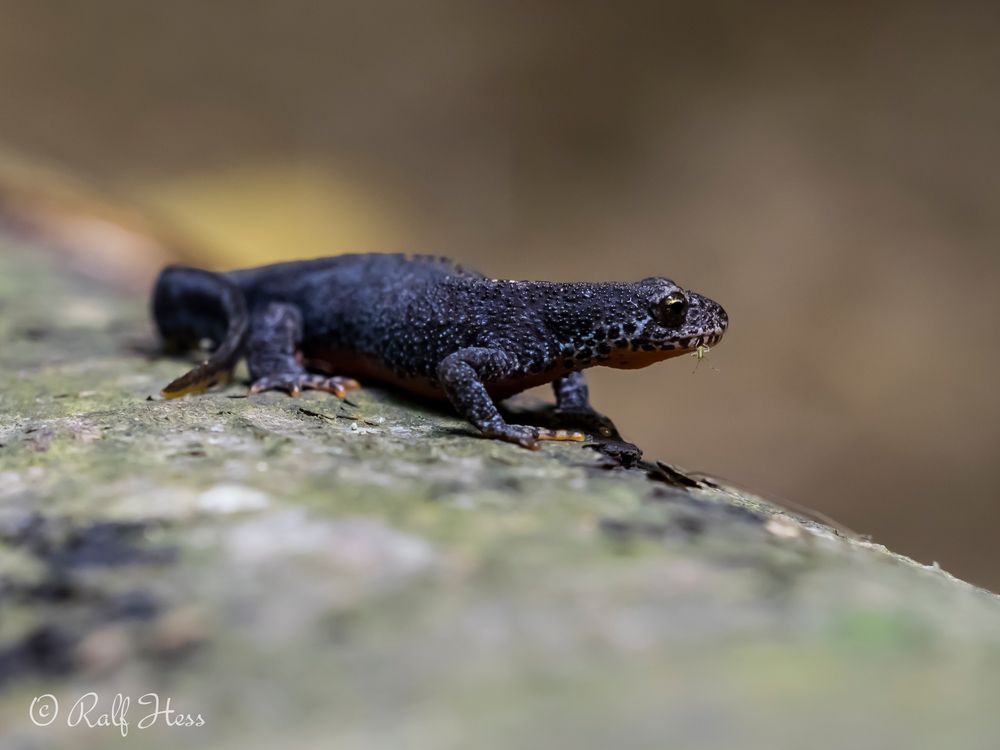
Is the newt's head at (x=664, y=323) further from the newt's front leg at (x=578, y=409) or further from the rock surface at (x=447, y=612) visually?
the rock surface at (x=447, y=612)

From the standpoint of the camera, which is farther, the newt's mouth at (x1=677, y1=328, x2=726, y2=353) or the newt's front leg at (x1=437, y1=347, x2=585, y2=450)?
the newt's mouth at (x1=677, y1=328, x2=726, y2=353)

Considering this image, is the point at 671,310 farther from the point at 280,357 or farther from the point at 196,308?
the point at 196,308

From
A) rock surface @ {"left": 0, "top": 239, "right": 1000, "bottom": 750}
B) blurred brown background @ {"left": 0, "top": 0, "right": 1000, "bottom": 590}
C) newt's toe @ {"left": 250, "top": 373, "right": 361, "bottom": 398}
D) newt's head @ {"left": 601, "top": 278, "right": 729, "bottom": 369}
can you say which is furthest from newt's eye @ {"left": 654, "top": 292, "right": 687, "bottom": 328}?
blurred brown background @ {"left": 0, "top": 0, "right": 1000, "bottom": 590}

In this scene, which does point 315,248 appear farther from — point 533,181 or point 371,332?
point 371,332

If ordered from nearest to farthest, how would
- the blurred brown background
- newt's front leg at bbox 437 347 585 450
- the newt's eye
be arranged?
newt's front leg at bbox 437 347 585 450, the newt's eye, the blurred brown background

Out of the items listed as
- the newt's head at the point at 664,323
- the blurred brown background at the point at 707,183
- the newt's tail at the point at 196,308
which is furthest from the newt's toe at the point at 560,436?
the blurred brown background at the point at 707,183

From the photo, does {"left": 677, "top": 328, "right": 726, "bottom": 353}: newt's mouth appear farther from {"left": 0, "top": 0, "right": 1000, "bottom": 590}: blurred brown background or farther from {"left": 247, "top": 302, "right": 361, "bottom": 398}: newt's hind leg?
{"left": 0, "top": 0, "right": 1000, "bottom": 590}: blurred brown background

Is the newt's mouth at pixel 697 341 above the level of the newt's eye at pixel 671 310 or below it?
below

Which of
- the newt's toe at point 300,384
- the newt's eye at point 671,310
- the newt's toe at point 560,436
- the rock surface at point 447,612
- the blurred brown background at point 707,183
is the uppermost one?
the blurred brown background at point 707,183
